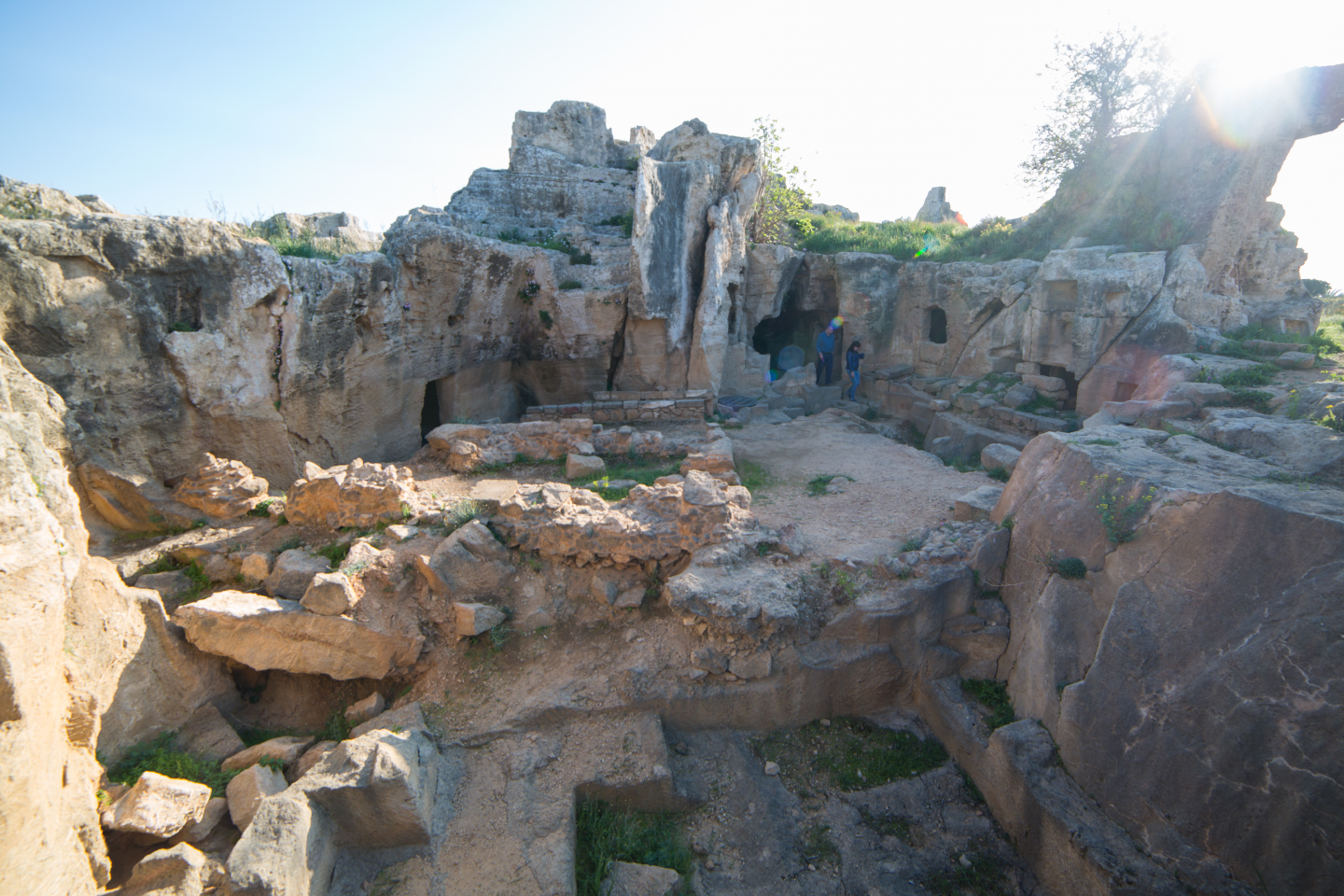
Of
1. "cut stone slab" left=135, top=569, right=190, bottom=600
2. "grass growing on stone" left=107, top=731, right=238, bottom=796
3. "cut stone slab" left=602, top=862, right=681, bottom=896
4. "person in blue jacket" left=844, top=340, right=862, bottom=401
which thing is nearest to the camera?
"cut stone slab" left=602, top=862, right=681, bottom=896

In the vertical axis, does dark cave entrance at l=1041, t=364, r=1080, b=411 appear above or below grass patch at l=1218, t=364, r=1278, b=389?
below

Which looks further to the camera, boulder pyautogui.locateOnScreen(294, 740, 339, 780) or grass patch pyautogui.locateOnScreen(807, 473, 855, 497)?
grass patch pyautogui.locateOnScreen(807, 473, 855, 497)

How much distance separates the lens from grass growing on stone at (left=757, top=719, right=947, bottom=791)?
15.8 feet

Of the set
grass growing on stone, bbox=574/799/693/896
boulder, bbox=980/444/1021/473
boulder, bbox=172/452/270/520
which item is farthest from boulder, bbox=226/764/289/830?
boulder, bbox=980/444/1021/473

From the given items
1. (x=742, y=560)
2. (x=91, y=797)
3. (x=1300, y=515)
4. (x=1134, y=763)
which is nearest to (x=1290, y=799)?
(x=1134, y=763)

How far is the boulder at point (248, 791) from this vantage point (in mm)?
4156

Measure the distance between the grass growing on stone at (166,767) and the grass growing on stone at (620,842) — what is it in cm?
261

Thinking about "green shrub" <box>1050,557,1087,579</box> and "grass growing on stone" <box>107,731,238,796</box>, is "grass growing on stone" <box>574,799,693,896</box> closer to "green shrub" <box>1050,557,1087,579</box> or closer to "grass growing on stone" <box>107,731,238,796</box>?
"grass growing on stone" <box>107,731,238,796</box>

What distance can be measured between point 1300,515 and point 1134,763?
1716 millimetres

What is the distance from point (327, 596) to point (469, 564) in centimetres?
119

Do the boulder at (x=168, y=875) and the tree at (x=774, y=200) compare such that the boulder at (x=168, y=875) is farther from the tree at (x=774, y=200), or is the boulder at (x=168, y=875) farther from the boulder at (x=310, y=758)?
the tree at (x=774, y=200)

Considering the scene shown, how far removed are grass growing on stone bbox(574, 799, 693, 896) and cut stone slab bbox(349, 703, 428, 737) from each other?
55.6 inches

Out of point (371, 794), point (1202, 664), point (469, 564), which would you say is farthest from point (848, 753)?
point (469, 564)

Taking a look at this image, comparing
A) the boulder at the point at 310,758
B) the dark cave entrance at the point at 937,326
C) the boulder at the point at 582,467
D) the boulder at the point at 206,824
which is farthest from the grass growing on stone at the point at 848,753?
the dark cave entrance at the point at 937,326
